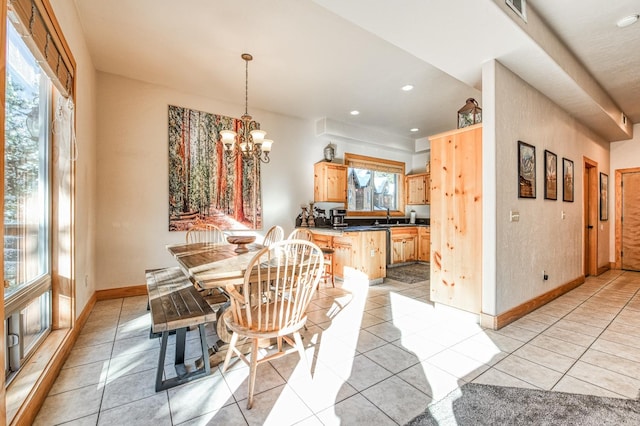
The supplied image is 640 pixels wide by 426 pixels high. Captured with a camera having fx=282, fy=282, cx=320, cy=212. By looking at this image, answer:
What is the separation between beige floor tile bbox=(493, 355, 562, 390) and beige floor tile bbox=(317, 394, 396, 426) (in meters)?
1.09

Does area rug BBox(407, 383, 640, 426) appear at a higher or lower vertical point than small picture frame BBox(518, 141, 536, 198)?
lower

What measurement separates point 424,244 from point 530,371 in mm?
4553

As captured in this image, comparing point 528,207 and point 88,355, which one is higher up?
point 528,207

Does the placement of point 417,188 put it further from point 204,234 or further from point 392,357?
point 392,357

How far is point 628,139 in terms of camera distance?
219 inches

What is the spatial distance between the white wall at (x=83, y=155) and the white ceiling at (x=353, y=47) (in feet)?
0.76

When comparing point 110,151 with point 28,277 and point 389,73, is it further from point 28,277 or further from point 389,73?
point 389,73

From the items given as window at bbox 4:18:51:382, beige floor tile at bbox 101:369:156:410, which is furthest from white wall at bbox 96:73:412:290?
beige floor tile at bbox 101:369:156:410

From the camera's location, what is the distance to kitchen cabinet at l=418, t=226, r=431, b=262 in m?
6.43

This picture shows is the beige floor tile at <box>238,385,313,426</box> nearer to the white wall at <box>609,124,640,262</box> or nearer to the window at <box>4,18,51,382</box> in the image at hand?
the window at <box>4,18,51,382</box>

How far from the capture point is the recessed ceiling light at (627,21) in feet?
8.30

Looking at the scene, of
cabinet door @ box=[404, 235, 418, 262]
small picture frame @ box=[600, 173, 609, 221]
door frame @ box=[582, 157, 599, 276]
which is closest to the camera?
door frame @ box=[582, 157, 599, 276]

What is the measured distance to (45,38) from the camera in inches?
71.2

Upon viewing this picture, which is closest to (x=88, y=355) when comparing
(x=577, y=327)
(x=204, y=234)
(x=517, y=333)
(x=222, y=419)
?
(x=222, y=419)
